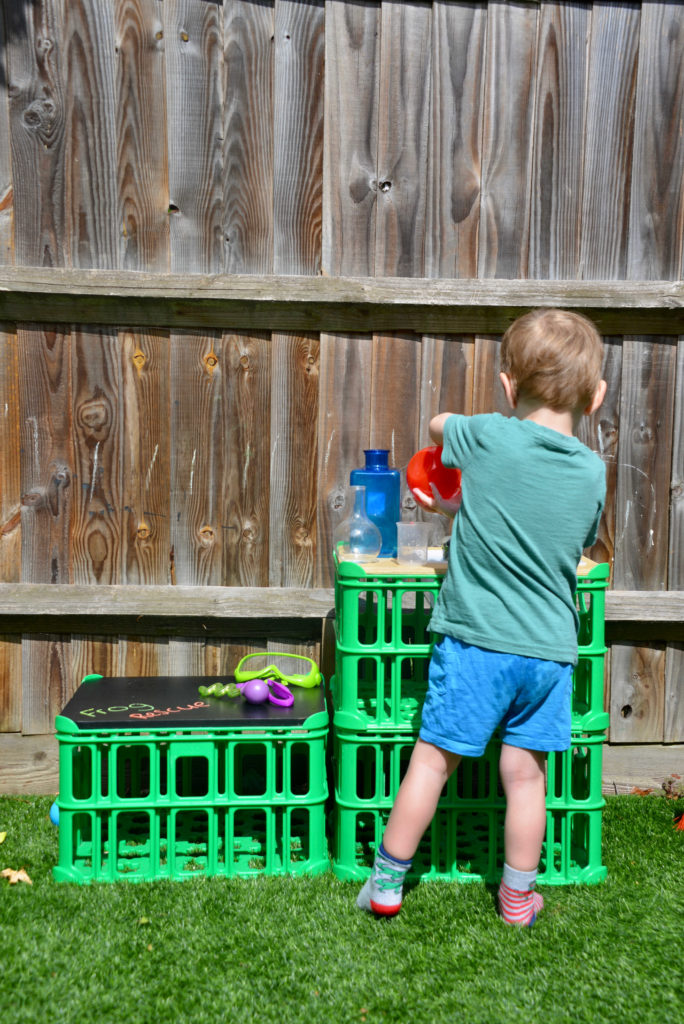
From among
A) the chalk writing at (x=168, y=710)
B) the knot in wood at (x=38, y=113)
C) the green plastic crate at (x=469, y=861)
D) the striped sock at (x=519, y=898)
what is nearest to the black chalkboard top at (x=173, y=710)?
the chalk writing at (x=168, y=710)

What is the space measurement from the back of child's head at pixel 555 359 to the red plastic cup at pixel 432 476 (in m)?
0.41

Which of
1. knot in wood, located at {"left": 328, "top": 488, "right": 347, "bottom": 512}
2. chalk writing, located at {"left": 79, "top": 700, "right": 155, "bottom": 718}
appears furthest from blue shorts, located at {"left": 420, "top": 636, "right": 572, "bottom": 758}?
knot in wood, located at {"left": 328, "top": 488, "right": 347, "bottom": 512}

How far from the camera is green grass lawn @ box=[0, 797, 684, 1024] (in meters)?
1.94

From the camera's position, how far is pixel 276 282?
309 cm

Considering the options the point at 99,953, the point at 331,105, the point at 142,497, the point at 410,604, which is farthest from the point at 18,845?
the point at 331,105

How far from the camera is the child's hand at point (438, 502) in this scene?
264 cm

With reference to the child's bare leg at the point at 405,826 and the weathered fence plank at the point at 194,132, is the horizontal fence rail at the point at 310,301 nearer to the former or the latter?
the weathered fence plank at the point at 194,132

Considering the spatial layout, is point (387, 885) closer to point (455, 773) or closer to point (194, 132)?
point (455, 773)

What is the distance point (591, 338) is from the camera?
2.32 m

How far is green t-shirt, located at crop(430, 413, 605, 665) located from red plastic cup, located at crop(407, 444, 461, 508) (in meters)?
0.30

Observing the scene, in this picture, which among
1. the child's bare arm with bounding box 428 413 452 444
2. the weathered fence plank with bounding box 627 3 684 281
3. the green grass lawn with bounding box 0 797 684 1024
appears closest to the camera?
the green grass lawn with bounding box 0 797 684 1024

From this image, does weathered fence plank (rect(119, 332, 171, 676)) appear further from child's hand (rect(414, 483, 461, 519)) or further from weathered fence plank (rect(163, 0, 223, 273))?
child's hand (rect(414, 483, 461, 519))

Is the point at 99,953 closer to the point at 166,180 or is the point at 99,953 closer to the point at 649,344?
the point at 166,180

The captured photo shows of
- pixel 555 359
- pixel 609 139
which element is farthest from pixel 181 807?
pixel 609 139
